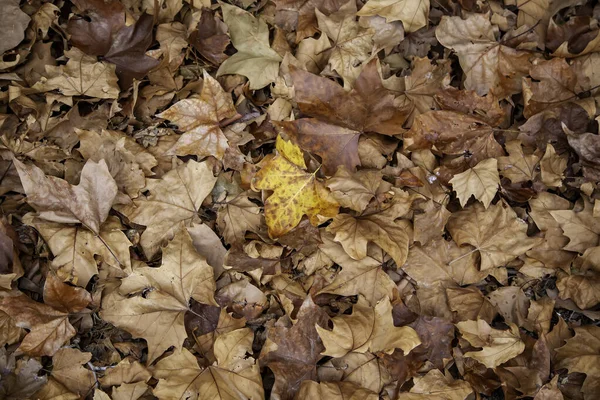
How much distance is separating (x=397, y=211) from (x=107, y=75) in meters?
1.43

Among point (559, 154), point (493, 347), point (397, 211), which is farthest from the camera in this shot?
point (559, 154)

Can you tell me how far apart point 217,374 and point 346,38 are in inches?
61.8

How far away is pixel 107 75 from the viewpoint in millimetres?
2254

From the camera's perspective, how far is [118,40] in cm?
229

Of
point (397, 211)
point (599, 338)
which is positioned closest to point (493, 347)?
point (599, 338)

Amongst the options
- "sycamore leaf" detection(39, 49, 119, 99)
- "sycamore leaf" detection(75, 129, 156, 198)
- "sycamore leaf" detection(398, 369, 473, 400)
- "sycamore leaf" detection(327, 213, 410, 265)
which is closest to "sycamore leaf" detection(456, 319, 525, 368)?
"sycamore leaf" detection(398, 369, 473, 400)

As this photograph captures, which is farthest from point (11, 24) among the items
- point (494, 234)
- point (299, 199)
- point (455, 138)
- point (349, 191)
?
point (494, 234)

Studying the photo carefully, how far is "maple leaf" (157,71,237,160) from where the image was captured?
219cm

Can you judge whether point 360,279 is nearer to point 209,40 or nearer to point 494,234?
point 494,234

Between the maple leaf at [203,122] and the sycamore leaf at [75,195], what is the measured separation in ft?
1.07

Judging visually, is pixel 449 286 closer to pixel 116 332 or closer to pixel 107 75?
pixel 116 332

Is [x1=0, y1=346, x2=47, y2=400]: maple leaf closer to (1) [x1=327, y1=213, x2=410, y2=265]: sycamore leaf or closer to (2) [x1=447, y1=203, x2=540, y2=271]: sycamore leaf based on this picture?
(1) [x1=327, y1=213, x2=410, y2=265]: sycamore leaf

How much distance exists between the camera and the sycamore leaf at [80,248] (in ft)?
6.73

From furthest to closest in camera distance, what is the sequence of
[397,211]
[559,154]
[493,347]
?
1. [559,154]
2. [397,211]
3. [493,347]
